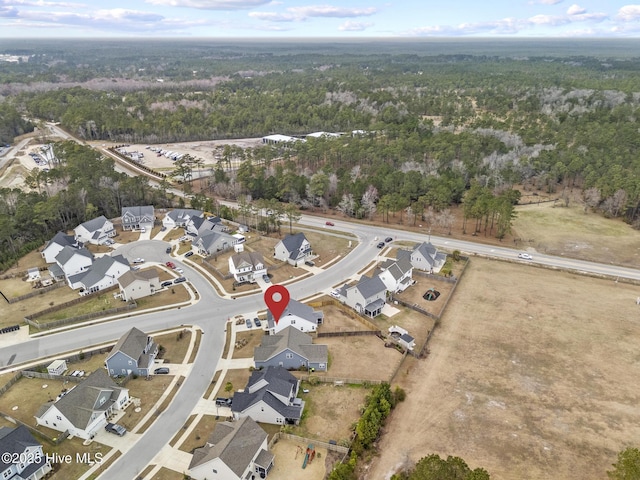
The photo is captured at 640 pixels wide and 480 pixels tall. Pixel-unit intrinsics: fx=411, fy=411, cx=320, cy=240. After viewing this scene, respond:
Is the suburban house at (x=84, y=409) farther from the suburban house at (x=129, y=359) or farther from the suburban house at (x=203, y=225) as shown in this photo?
the suburban house at (x=203, y=225)

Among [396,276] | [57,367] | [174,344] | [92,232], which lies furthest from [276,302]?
[92,232]

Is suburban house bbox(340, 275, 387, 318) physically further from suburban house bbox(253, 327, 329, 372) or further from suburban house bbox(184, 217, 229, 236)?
suburban house bbox(184, 217, 229, 236)

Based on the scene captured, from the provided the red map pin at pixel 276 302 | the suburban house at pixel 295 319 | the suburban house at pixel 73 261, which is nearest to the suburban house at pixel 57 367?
the suburban house at pixel 73 261

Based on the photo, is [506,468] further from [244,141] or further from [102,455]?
[244,141]

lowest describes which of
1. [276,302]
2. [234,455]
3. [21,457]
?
[21,457]

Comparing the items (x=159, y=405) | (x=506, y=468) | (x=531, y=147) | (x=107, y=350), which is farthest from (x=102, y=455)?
(x=531, y=147)

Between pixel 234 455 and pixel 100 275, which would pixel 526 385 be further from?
pixel 100 275
